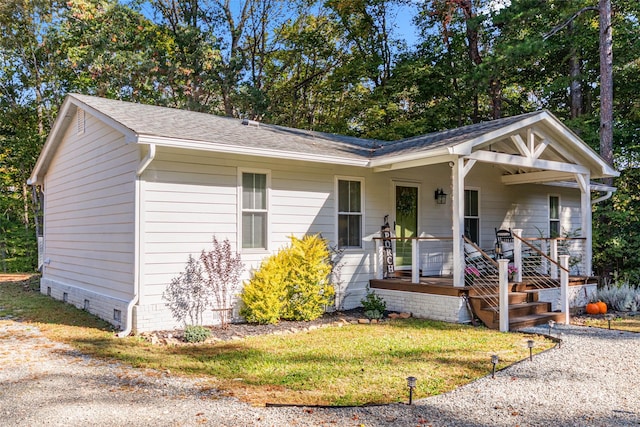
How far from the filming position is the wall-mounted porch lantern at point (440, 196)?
35.7 feet

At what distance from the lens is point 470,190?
1151 centimetres

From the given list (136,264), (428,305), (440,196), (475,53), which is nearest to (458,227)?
(428,305)

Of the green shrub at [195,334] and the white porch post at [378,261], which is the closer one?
the green shrub at [195,334]

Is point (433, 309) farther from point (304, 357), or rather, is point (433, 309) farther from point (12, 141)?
point (12, 141)

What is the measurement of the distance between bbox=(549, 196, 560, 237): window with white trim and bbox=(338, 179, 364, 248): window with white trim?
6.87 metres

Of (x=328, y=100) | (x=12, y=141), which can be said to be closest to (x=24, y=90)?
(x=12, y=141)

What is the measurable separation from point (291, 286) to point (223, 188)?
6.67ft

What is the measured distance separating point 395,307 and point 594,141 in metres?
9.77

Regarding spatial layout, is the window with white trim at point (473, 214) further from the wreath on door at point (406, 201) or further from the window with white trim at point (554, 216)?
the window with white trim at point (554, 216)

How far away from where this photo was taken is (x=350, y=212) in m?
9.59

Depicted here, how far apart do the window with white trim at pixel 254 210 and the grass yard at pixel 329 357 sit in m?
1.86

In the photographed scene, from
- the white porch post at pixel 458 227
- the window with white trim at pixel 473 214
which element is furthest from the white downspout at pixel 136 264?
the window with white trim at pixel 473 214

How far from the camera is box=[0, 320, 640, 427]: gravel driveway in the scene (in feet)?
12.8

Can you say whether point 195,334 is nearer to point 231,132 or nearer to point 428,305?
point 231,132
